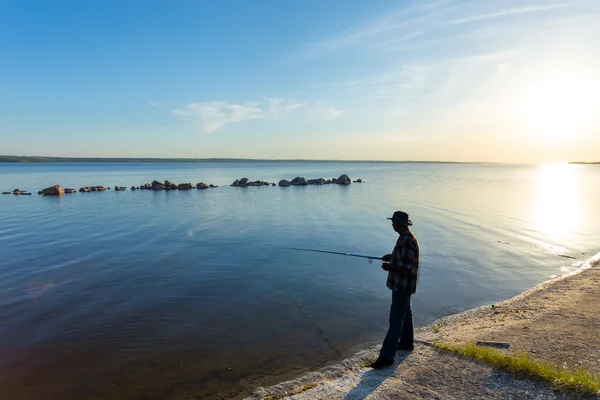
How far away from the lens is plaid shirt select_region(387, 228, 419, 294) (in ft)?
21.0

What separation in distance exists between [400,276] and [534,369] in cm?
259

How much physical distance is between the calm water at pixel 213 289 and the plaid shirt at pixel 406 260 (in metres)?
2.81

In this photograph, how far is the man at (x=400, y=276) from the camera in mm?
6430

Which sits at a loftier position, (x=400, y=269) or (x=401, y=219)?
(x=401, y=219)

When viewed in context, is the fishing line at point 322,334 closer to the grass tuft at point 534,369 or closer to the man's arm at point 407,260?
the grass tuft at point 534,369

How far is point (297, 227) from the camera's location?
2377 cm

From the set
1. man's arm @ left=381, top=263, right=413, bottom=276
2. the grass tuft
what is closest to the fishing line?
the grass tuft

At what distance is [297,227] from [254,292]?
39.0 feet

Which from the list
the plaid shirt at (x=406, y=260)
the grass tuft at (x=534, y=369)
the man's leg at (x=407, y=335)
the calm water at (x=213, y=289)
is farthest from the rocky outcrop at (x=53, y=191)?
the grass tuft at (x=534, y=369)

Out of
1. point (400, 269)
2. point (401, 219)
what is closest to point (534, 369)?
point (400, 269)

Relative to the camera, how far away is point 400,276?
6.48 meters

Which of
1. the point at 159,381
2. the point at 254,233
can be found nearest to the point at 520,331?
the point at 159,381

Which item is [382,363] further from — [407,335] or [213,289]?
[213,289]

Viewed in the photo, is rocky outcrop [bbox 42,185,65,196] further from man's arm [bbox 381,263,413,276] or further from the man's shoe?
man's arm [bbox 381,263,413,276]
